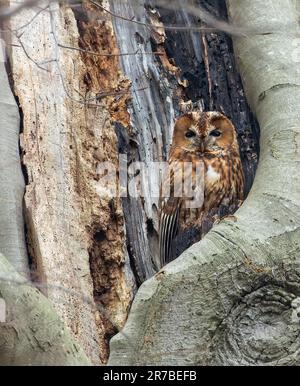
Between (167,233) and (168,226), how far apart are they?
0.08 meters

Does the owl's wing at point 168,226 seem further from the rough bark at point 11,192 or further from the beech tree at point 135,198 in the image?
the rough bark at point 11,192

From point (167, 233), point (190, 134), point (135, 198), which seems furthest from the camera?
point (190, 134)

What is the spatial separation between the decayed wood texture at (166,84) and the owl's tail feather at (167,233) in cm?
5

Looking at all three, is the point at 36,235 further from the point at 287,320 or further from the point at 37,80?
the point at 287,320

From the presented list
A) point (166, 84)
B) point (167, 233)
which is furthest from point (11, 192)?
point (166, 84)

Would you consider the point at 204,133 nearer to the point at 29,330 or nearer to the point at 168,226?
the point at 168,226

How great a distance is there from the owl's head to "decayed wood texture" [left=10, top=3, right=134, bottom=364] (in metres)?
0.59

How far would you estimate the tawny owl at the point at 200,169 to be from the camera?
4.41 m

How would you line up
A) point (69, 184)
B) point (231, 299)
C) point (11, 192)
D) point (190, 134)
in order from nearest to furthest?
1. point (231, 299)
2. point (11, 192)
3. point (69, 184)
4. point (190, 134)

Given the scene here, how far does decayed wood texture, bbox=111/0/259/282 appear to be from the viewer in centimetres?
395

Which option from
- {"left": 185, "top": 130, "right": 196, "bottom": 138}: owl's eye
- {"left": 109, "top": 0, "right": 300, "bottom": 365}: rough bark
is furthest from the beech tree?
{"left": 185, "top": 130, "right": 196, "bottom": 138}: owl's eye

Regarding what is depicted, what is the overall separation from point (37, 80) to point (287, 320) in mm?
1560

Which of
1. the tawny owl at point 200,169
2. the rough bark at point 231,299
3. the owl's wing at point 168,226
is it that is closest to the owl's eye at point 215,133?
the tawny owl at point 200,169

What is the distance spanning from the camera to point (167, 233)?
4.10 meters
